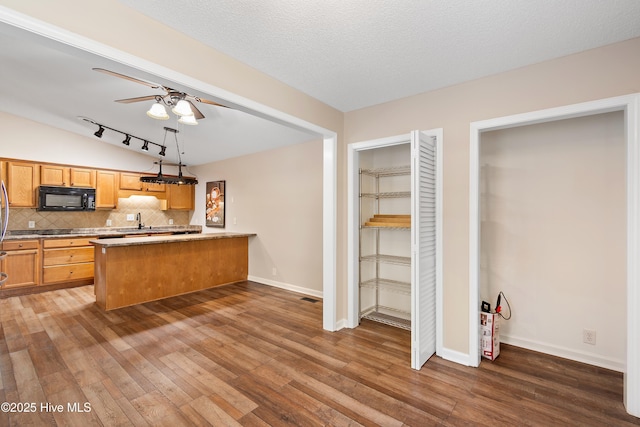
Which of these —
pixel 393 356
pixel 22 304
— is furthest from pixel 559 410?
pixel 22 304

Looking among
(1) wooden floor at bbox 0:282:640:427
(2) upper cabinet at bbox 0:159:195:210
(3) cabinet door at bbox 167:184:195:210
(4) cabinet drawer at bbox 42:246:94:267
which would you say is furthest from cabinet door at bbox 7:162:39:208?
(1) wooden floor at bbox 0:282:640:427

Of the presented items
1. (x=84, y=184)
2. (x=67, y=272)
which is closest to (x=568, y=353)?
(x=67, y=272)

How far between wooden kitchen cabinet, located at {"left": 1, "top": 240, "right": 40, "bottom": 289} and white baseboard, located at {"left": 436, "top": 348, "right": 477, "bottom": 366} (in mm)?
6380

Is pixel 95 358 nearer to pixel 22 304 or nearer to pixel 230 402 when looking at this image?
pixel 230 402

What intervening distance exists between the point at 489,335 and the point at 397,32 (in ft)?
8.72

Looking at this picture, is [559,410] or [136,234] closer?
[559,410]

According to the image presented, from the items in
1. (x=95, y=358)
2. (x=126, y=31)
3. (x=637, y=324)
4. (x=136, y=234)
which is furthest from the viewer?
(x=136, y=234)

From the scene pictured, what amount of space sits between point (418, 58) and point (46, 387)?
388 centimetres

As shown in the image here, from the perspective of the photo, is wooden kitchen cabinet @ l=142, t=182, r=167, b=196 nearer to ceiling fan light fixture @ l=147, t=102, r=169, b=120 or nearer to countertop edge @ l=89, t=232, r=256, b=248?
countertop edge @ l=89, t=232, r=256, b=248

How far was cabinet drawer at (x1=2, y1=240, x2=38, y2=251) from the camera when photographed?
15.2 ft

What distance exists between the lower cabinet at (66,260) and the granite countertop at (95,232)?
0.15 metres

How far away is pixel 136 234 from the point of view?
6.03 metres

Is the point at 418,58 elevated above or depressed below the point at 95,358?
above

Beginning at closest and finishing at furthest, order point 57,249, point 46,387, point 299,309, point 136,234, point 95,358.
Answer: point 46,387 → point 95,358 → point 299,309 → point 57,249 → point 136,234
